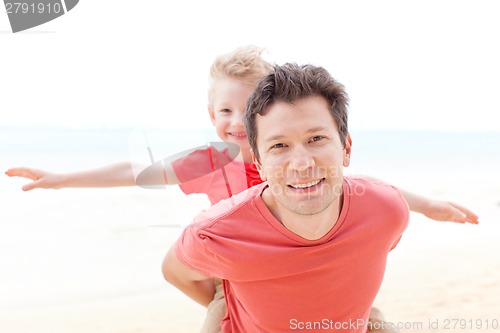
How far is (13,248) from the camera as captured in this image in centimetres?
584

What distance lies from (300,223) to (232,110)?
1017mm

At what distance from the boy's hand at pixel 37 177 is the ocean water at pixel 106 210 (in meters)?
0.45

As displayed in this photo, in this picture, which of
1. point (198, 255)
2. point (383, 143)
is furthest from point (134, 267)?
point (383, 143)

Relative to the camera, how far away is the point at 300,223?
6.80 ft

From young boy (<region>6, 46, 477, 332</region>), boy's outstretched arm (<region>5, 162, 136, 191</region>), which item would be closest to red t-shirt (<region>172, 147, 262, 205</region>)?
young boy (<region>6, 46, 477, 332</region>)

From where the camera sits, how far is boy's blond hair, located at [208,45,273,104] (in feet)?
9.63

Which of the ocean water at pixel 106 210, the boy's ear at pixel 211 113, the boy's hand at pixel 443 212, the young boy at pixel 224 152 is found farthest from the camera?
the ocean water at pixel 106 210

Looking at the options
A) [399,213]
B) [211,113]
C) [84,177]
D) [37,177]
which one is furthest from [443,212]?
[37,177]

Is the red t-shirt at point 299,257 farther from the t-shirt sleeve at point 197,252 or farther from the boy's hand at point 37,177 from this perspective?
the boy's hand at point 37,177

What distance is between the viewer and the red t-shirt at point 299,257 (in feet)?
6.80

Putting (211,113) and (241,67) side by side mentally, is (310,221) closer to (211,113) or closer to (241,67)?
(241,67)

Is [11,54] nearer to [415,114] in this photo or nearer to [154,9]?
[154,9]

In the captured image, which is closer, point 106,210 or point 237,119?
point 237,119

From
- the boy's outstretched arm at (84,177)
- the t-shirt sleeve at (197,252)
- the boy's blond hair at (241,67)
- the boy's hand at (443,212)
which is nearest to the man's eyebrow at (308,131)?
the t-shirt sleeve at (197,252)
